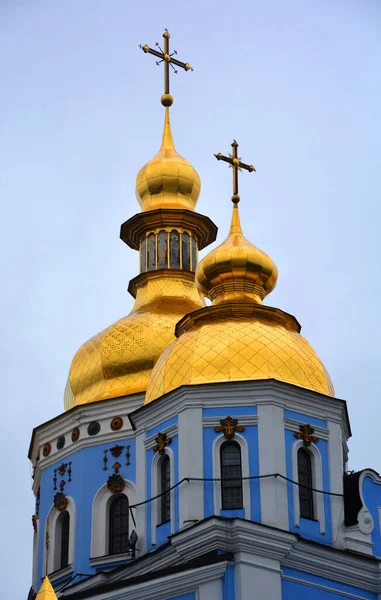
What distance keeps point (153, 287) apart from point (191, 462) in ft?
26.9

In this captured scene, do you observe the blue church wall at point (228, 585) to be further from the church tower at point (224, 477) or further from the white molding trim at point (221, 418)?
the white molding trim at point (221, 418)

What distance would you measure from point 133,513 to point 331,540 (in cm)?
417

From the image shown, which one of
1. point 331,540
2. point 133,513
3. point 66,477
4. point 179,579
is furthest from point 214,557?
point 66,477

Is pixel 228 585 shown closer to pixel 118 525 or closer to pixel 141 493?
pixel 141 493

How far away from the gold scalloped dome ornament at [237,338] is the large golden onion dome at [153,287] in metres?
3.27

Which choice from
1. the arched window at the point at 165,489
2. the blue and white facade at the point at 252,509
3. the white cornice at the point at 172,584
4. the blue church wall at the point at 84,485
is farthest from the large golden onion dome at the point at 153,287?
the white cornice at the point at 172,584

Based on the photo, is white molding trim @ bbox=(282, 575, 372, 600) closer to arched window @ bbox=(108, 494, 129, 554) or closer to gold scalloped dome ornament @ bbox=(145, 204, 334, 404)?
gold scalloped dome ornament @ bbox=(145, 204, 334, 404)

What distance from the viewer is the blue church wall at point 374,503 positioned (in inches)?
933

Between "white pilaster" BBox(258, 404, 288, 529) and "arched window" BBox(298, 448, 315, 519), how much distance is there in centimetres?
41

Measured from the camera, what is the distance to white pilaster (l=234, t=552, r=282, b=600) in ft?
71.4

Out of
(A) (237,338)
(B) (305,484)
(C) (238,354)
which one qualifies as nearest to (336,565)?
(B) (305,484)

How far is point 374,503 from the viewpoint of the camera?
23984 millimetres

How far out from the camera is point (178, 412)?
23688 mm

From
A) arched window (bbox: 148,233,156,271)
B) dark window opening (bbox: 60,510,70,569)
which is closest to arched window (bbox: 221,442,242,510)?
dark window opening (bbox: 60,510,70,569)
